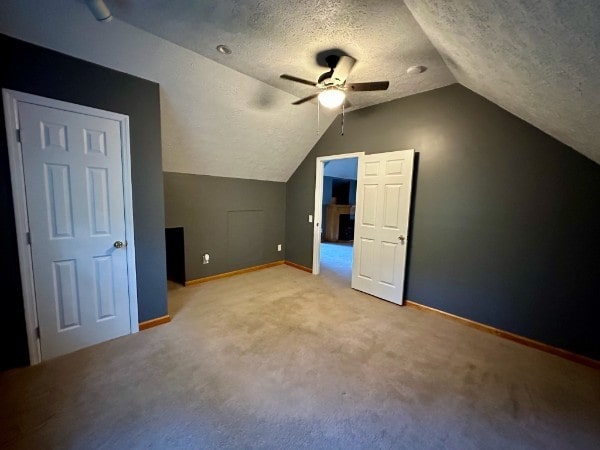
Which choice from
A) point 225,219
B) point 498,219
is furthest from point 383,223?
point 225,219

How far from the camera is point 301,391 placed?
177 centimetres

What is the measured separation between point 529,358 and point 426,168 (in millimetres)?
2179

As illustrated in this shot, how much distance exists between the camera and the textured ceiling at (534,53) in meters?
0.99

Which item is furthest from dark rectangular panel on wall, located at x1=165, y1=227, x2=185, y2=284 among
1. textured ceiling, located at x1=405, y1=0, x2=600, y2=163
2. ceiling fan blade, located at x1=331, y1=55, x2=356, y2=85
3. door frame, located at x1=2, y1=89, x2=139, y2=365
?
textured ceiling, located at x1=405, y1=0, x2=600, y2=163

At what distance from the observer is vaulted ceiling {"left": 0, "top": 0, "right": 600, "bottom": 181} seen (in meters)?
1.20

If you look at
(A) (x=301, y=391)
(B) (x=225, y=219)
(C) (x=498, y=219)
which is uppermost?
(C) (x=498, y=219)

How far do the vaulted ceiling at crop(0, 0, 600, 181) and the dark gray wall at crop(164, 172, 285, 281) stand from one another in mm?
786

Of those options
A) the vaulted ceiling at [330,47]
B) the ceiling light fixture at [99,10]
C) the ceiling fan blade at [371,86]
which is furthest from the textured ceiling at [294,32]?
the ceiling fan blade at [371,86]

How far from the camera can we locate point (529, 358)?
2.23 metres

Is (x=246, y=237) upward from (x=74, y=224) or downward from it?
downward

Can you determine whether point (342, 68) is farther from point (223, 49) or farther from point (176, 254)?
point (176, 254)

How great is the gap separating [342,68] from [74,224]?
2.75 m

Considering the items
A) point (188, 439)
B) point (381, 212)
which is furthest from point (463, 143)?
point (188, 439)

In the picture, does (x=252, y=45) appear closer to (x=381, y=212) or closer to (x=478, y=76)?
(x=478, y=76)
